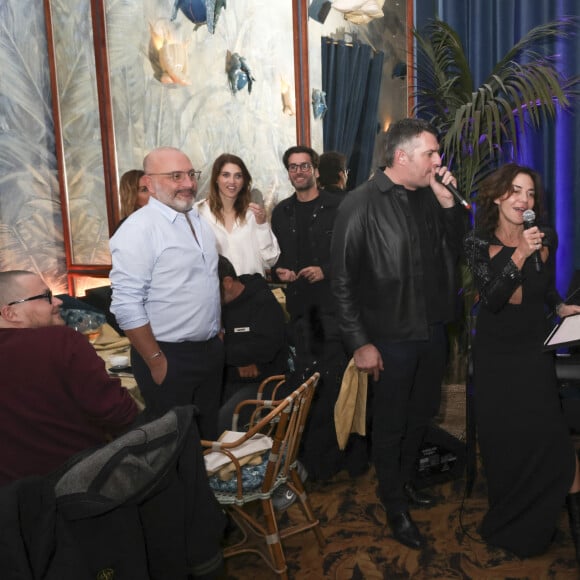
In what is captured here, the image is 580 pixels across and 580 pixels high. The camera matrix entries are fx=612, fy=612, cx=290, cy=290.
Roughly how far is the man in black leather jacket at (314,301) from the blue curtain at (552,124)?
143 cm

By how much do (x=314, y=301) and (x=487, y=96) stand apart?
5.09 feet

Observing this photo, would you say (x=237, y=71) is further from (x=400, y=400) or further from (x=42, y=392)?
(x=42, y=392)

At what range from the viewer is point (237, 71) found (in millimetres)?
4516

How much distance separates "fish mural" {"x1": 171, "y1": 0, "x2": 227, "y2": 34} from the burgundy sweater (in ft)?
11.0

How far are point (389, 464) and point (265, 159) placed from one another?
2.91 metres

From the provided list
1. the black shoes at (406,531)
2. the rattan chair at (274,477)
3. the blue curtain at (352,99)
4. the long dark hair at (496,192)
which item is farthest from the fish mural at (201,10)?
the black shoes at (406,531)

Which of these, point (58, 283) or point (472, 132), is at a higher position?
point (472, 132)

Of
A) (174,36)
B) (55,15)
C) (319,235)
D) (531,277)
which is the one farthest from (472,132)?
(55,15)

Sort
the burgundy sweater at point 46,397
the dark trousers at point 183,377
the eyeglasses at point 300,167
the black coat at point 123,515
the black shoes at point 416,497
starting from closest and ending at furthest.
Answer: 1. the black coat at point 123,515
2. the burgundy sweater at point 46,397
3. the dark trousers at point 183,377
4. the black shoes at point 416,497
5. the eyeglasses at point 300,167

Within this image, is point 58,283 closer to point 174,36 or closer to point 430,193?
point 174,36

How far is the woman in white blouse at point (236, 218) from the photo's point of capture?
333 cm

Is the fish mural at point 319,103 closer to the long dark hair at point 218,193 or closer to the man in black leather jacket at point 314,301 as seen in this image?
the man in black leather jacket at point 314,301

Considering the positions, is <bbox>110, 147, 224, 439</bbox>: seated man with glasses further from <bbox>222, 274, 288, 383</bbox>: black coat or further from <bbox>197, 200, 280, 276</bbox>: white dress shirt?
<bbox>197, 200, 280, 276</bbox>: white dress shirt

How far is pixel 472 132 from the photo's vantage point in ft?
11.1
